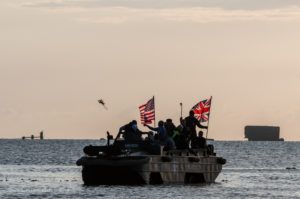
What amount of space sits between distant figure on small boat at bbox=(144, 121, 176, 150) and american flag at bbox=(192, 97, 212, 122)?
2836mm

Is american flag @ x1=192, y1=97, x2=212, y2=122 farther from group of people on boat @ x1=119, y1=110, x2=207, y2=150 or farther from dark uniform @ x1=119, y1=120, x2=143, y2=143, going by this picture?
dark uniform @ x1=119, y1=120, x2=143, y2=143

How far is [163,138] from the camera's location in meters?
48.3

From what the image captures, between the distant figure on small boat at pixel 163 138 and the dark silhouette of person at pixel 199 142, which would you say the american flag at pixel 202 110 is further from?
the distant figure on small boat at pixel 163 138

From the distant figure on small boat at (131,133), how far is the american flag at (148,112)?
2.74 m

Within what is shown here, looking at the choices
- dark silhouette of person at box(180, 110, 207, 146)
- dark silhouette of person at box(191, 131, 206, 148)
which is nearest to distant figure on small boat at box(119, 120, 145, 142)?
dark silhouette of person at box(180, 110, 207, 146)

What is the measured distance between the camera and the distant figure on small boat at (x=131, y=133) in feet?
156

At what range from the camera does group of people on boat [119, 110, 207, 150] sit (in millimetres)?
47562

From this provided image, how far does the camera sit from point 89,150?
155 feet

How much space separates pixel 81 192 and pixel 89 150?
1.93m

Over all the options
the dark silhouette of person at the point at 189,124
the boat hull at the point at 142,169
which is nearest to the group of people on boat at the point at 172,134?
the dark silhouette of person at the point at 189,124

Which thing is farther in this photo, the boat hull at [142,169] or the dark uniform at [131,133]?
the dark uniform at [131,133]

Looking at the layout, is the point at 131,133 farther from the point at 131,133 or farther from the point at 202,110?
the point at 202,110

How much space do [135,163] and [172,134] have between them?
3.59 metres

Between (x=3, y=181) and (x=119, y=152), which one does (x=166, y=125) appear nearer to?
(x=119, y=152)
